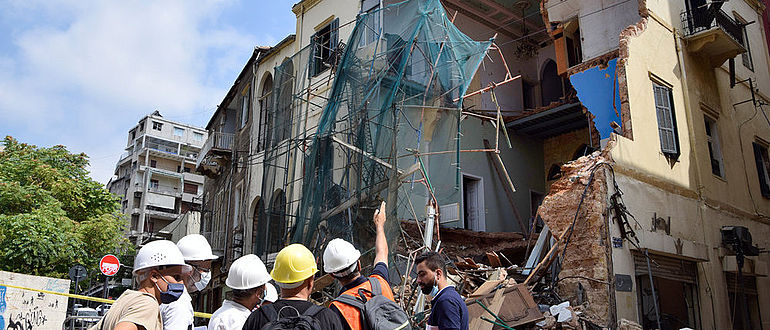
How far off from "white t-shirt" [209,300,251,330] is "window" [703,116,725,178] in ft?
39.1

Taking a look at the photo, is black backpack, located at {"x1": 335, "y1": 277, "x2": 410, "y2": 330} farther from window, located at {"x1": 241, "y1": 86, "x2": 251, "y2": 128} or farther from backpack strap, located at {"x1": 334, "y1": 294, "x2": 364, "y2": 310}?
window, located at {"x1": 241, "y1": 86, "x2": 251, "y2": 128}

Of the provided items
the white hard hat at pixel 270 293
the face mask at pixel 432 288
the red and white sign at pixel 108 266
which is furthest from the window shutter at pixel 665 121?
the red and white sign at pixel 108 266

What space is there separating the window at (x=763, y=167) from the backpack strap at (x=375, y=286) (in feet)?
45.4

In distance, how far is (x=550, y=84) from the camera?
19375 millimetres

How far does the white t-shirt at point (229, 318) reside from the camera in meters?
3.28

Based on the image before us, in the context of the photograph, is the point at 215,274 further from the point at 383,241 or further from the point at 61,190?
the point at 383,241

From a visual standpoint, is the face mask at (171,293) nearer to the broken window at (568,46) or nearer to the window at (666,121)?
the window at (666,121)

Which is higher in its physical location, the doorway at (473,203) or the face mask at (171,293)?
the doorway at (473,203)

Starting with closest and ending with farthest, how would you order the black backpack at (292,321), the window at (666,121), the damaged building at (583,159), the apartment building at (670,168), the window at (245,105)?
the black backpack at (292,321) → the apartment building at (670,168) → the damaged building at (583,159) → the window at (666,121) → the window at (245,105)

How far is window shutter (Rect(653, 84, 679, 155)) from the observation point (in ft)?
36.0

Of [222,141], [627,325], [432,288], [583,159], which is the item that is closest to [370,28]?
[583,159]

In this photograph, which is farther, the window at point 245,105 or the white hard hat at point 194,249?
the window at point 245,105

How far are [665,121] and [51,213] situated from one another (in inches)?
758

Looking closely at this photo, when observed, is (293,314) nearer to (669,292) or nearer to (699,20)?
(669,292)
